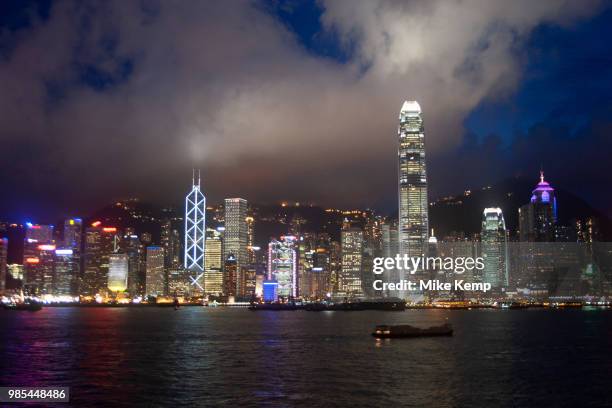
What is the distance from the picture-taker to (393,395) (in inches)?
1756

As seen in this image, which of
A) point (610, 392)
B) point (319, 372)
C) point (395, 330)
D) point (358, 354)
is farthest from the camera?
point (395, 330)

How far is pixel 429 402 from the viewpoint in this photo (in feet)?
140

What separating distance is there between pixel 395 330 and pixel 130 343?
1401 inches

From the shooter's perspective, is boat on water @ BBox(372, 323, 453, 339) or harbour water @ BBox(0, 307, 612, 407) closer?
harbour water @ BBox(0, 307, 612, 407)

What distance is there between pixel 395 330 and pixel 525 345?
18988 mm

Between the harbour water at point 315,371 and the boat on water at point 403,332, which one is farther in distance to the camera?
the boat on water at point 403,332

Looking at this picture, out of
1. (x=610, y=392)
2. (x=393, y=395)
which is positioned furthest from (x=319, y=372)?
(x=610, y=392)

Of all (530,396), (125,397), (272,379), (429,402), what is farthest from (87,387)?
(530,396)

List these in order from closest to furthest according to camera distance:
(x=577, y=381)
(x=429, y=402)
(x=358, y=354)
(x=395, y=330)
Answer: (x=429, y=402), (x=577, y=381), (x=358, y=354), (x=395, y=330)

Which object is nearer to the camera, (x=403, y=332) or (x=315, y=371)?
(x=315, y=371)

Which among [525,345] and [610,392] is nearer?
[610,392]

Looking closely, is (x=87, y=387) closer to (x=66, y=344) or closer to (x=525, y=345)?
(x=66, y=344)

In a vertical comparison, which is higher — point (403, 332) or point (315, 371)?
point (315, 371)

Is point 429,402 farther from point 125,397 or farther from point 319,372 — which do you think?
point 125,397
